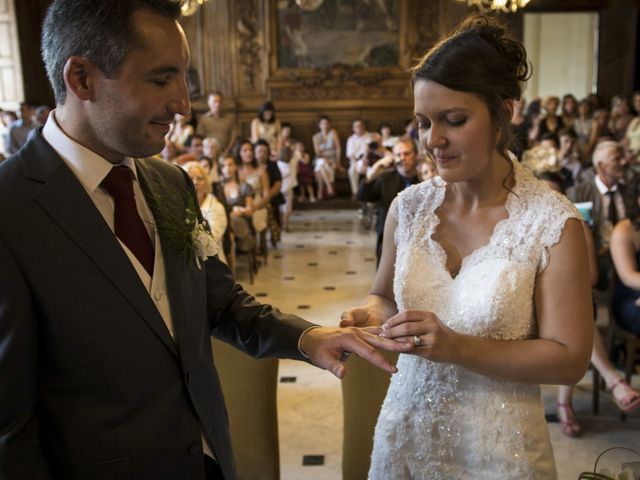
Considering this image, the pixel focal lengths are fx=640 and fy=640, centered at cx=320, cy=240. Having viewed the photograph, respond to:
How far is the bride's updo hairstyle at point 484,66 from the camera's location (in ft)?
5.45

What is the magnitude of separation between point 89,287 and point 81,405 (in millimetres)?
252

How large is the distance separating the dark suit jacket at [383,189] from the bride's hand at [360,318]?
142 inches

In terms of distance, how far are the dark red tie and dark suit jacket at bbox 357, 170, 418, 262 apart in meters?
4.06

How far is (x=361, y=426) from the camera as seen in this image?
8.22 ft

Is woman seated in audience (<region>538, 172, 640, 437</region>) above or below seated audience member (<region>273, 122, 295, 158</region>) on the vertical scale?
below

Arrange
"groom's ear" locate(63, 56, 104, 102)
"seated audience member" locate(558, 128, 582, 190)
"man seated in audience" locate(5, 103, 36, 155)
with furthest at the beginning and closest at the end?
"man seated in audience" locate(5, 103, 36, 155) < "seated audience member" locate(558, 128, 582, 190) < "groom's ear" locate(63, 56, 104, 102)

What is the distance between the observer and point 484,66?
5.49 ft

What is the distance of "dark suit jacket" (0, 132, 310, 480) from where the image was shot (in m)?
1.28

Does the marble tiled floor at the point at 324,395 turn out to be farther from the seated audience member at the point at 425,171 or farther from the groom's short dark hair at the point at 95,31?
the groom's short dark hair at the point at 95,31

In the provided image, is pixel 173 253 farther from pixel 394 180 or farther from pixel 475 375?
pixel 394 180

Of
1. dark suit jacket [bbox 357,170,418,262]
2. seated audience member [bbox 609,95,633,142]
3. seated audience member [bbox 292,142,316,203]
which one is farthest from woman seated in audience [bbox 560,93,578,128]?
dark suit jacket [bbox 357,170,418,262]

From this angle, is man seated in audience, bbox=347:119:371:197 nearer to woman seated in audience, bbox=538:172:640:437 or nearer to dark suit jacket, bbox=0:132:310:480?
woman seated in audience, bbox=538:172:640:437

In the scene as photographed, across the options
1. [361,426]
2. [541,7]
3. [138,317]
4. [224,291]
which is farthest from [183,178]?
[541,7]

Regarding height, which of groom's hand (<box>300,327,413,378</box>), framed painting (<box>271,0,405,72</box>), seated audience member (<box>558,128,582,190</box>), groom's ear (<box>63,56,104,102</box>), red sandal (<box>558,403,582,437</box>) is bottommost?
red sandal (<box>558,403,582,437</box>)
